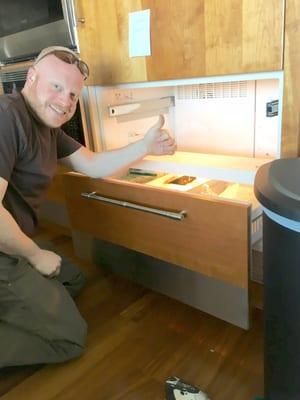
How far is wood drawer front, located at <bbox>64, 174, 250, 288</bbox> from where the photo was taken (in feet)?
2.74

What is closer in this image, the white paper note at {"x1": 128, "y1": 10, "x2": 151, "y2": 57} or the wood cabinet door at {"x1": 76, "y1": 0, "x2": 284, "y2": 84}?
the wood cabinet door at {"x1": 76, "y1": 0, "x2": 284, "y2": 84}

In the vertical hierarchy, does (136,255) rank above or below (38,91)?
below

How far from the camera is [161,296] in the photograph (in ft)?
4.01

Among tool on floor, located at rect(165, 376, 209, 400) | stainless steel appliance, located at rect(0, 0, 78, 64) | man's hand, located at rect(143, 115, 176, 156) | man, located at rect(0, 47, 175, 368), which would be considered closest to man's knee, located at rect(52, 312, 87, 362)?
man, located at rect(0, 47, 175, 368)

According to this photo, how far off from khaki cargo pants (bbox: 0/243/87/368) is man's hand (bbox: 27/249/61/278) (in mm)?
24

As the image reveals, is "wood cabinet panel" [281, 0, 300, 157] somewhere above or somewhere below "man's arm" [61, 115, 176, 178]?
above

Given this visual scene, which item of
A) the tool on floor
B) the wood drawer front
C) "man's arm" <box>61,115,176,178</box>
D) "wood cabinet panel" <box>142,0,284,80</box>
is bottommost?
the tool on floor

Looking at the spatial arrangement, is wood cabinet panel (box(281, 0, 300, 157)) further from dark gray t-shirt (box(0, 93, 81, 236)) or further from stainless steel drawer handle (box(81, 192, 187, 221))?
dark gray t-shirt (box(0, 93, 81, 236))

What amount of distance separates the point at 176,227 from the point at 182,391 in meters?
0.40

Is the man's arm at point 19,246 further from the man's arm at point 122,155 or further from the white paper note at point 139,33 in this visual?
the white paper note at point 139,33

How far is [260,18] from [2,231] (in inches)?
31.4

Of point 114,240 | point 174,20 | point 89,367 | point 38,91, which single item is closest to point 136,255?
point 114,240

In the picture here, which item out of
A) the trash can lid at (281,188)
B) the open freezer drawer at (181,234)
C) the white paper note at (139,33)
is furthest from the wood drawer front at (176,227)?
the white paper note at (139,33)

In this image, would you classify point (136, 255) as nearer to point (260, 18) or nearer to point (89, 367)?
point (89, 367)
